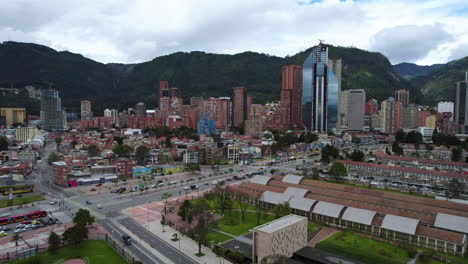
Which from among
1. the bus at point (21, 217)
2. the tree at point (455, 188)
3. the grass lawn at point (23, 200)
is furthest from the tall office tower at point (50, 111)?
the tree at point (455, 188)

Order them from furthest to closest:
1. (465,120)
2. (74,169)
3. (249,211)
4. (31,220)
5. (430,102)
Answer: (430,102)
(465,120)
(74,169)
(249,211)
(31,220)

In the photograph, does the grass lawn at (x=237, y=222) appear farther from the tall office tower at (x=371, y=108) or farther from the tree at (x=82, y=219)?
the tall office tower at (x=371, y=108)

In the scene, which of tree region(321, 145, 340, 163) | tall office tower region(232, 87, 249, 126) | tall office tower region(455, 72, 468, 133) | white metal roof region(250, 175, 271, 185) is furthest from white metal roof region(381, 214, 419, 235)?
tall office tower region(455, 72, 468, 133)

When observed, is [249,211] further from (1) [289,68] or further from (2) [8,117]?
(2) [8,117]

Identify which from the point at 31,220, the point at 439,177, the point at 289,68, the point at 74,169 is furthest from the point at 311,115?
the point at 31,220

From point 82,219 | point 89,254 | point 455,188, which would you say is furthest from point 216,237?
point 455,188

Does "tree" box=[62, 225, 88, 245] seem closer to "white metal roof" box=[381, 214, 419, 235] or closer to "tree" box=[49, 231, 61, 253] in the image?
"tree" box=[49, 231, 61, 253]

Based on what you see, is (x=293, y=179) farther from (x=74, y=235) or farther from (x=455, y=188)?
(x=74, y=235)
